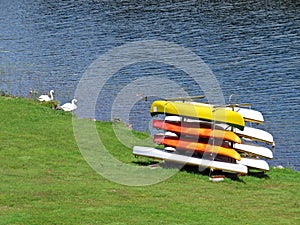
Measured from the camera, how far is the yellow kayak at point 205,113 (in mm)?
18828

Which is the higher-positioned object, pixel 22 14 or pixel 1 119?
pixel 22 14

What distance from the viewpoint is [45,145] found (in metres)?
19.0

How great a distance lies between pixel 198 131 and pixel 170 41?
1146 inches

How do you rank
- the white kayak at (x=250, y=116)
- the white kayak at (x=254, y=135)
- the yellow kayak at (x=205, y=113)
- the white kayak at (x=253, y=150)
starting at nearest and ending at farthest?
the yellow kayak at (x=205, y=113) < the white kayak at (x=253, y=150) < the white kayak at (x=254, y=135) < the white kayak at (x=250, y=116)

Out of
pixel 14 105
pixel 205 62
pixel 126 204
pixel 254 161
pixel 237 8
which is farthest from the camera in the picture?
pixel 237 8

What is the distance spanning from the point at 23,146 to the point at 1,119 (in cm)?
334

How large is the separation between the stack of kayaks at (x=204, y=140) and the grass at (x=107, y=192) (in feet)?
1.63

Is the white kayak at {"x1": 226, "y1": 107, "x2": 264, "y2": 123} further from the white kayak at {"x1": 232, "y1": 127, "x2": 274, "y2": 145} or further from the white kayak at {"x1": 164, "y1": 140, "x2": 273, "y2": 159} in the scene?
the white kayak at {"x1": 164, "y1": 140, "x2": 273, "y2": 159}

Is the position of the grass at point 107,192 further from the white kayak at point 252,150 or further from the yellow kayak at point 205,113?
the yellow kayak at point 205,113

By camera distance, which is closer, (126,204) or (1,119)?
(126,204)

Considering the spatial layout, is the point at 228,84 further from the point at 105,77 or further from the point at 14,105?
the point at 14,105

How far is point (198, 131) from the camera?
19.1 metres

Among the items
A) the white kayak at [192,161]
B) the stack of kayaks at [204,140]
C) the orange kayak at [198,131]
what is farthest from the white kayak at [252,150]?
the white kayak at [192,161]

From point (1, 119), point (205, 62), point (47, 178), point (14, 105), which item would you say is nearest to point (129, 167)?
point (47, 178)
